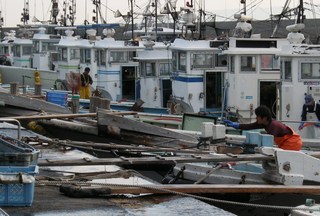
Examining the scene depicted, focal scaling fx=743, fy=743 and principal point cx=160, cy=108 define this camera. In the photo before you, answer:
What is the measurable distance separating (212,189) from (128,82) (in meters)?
19.0

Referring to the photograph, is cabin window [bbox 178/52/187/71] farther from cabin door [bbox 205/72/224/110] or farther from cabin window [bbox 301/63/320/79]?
cabin window [bbox 301/63/320/79]

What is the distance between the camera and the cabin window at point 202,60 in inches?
853

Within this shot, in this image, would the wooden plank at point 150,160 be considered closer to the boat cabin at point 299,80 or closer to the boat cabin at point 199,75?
the boat cabin at point 299,80

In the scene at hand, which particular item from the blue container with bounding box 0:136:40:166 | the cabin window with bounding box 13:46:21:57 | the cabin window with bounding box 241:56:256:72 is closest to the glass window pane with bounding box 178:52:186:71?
the cabin window with bounding box 241:56:256:72

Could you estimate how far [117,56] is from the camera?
27.0 metres

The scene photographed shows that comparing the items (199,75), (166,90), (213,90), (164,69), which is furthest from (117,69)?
(213,90)

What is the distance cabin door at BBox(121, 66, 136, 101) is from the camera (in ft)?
88.5

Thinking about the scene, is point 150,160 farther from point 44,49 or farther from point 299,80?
point 44,49

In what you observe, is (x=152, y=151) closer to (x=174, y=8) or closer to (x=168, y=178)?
(x=168, y=178)

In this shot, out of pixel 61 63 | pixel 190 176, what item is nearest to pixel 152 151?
pixel 190 176

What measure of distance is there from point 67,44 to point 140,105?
985cm

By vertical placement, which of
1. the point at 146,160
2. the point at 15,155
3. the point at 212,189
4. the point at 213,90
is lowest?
the point at 212,189

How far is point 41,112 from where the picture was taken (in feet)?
47.1

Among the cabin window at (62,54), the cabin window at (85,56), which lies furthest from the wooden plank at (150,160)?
the cabin window at (62,54)
